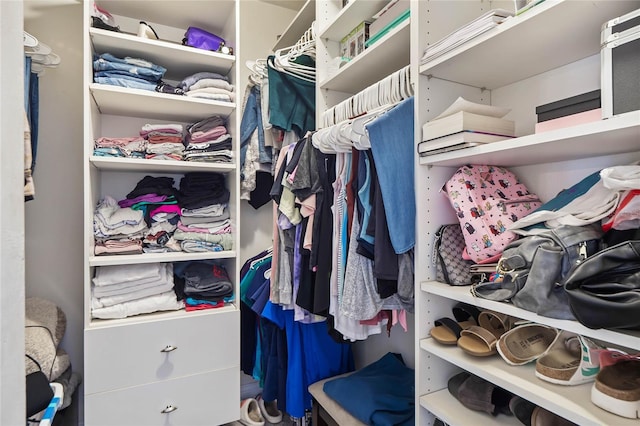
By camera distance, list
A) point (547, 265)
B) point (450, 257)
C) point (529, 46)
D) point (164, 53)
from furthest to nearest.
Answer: point (164, 53) < point (450, 257) < point (529, 46) < point (547, 265)

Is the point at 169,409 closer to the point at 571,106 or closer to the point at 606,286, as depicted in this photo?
the point at 606,286

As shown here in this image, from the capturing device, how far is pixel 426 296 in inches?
40.9

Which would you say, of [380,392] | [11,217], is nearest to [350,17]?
[11,217]

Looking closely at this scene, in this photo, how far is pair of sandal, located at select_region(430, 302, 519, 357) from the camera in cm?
91

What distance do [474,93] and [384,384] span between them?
116 cm

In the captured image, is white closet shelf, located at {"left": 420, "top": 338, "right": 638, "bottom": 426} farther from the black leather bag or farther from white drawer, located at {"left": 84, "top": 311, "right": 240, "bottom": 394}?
white drawer, located at {"left": 84, "top": 311, "right": 240, "bottom": 394}

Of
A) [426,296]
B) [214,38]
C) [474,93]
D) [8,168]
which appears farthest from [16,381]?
[214,38]

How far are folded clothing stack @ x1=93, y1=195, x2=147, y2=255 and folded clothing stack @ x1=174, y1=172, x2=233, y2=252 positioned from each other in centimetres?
18

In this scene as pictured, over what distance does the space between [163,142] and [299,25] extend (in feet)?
3.22

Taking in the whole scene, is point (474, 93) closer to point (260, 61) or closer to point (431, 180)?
point (431, 180)

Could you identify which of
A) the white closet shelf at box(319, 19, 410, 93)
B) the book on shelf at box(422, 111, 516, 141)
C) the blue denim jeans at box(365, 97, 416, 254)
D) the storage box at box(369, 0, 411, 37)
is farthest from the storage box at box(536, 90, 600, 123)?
the storage box at box(369, 0, 411, 37)

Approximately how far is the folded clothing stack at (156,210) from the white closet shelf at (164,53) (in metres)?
0.60

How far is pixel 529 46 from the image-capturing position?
0.87 m

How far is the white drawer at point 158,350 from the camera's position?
143 centimetres
